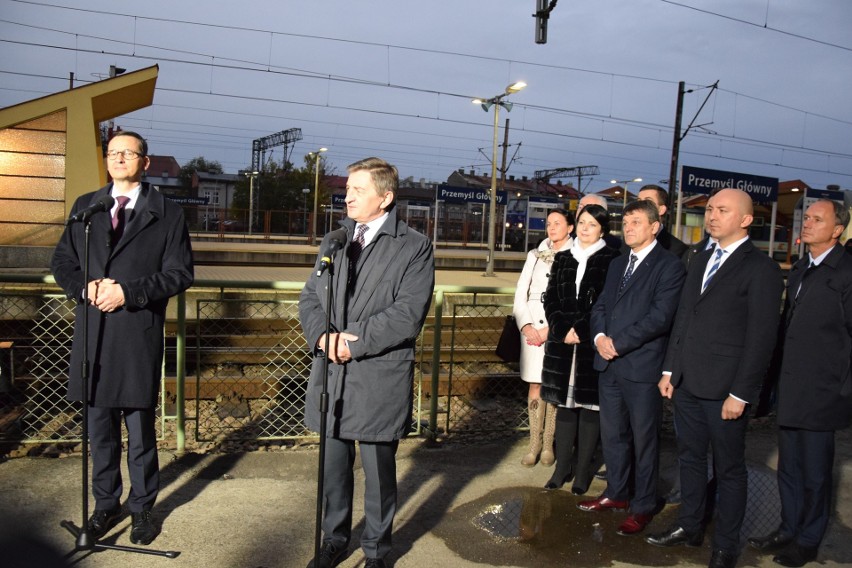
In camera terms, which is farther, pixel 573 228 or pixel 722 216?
pixel 573 228

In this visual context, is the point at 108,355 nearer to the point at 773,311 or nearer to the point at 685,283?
the point at 685,283

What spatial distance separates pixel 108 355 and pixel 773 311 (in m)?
3.28

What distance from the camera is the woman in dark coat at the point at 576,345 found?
14.6 ft

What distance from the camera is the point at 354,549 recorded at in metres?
3.64

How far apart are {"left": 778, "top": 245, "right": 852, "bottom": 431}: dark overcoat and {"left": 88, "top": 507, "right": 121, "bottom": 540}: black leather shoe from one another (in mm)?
3547

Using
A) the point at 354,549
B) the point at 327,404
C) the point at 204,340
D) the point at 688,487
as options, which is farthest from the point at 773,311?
the point at 204,340

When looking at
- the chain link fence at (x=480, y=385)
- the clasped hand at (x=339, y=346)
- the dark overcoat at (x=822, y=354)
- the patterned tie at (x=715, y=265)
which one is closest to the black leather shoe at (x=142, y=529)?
the clasped hand at (x=339, y=346)

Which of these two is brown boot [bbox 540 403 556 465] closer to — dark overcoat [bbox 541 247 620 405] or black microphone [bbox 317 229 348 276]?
dark overcoat [bbox 541 247 620 405]

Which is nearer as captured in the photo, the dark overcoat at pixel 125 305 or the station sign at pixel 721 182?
the dark overcoat at pixel 125 305

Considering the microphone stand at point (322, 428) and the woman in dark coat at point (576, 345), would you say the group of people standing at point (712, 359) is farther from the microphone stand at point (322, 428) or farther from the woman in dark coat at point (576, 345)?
the microphone stand at point (322, 428)

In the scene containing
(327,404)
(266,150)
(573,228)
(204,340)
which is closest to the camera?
(327,404)

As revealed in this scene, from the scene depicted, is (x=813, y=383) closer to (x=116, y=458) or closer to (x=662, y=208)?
(x=662, y=208)

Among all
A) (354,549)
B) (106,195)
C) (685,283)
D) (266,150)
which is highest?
(266,150)

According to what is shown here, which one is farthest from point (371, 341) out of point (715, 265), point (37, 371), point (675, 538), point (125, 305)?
point (37, 371)
